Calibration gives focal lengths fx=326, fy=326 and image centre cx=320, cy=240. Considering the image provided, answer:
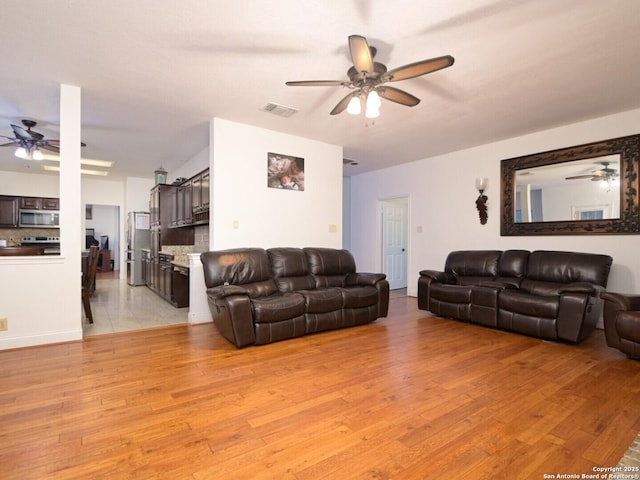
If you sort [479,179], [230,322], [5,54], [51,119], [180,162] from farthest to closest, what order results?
[180,162] < [479,179] < [51,119] < [230,322] < [5,54]

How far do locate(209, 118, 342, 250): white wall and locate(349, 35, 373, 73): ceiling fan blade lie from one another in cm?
249

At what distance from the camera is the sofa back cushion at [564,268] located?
12.2ft

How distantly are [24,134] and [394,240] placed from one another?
669cm

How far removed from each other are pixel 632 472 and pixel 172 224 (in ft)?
21.4

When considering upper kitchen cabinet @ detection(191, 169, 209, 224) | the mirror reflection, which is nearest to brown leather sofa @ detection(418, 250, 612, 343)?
the mirror reflection

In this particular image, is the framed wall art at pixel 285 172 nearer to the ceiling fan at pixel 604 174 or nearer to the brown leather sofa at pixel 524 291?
the brown leather sofa at pixel 524 291

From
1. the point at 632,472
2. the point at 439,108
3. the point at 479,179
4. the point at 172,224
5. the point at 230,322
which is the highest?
the point at 439,108

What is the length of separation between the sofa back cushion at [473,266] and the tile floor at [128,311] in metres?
3.98

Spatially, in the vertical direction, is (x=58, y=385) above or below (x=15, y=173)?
below

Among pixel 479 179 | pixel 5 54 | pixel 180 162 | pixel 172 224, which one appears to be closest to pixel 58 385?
pixel 5 54

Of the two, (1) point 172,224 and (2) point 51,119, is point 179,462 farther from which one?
(1) point 172,224

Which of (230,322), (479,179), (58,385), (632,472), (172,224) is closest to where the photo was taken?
(632,472)

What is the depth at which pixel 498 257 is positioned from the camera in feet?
15.2

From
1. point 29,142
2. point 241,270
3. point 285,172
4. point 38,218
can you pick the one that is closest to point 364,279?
point 241,270
